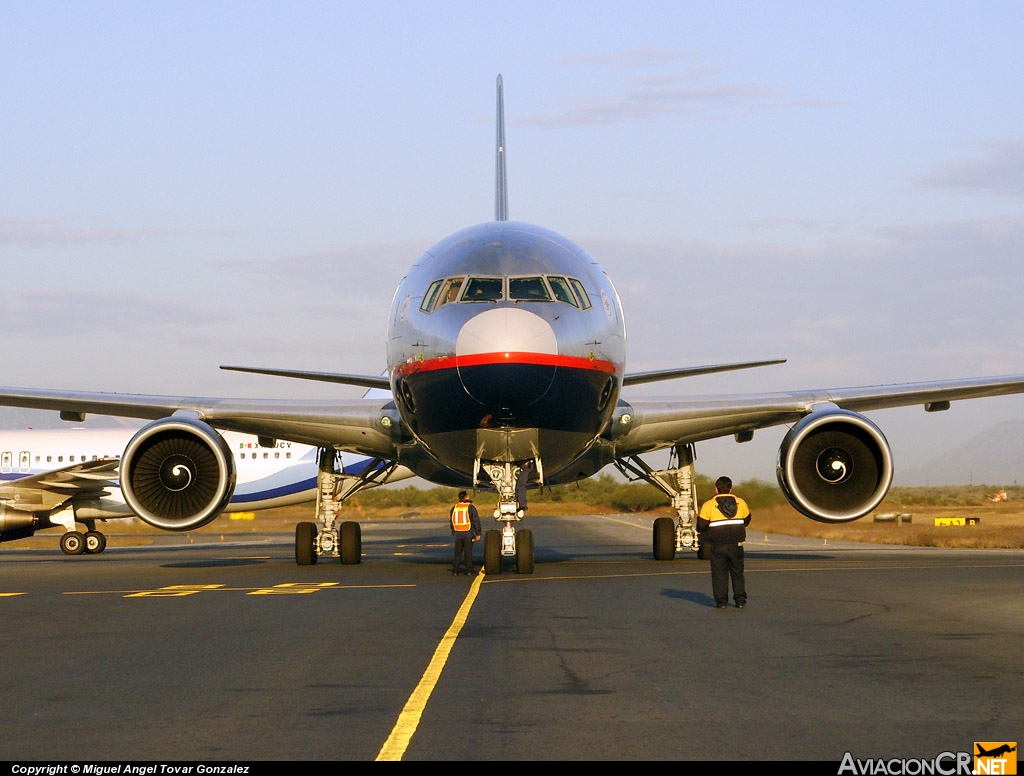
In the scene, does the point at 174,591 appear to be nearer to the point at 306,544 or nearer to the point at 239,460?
the point at 306,544

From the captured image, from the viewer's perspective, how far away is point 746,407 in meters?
21.9

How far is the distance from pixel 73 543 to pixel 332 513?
1471 cm

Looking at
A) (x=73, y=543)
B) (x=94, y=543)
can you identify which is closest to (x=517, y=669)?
(x=73, y=543)

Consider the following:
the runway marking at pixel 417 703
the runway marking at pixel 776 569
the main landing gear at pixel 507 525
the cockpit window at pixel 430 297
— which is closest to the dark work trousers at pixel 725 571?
the runway marking at pixel 417 703

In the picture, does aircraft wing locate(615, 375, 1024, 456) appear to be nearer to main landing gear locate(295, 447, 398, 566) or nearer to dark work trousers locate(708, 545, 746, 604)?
main landing gear locate(295, 447, 398, 566)

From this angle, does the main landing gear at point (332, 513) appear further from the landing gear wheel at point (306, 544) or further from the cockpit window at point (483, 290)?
the cockpit window at point (483, 290)

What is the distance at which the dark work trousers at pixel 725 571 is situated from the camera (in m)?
14.1

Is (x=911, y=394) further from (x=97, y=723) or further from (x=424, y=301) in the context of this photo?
(x=97, y=723)

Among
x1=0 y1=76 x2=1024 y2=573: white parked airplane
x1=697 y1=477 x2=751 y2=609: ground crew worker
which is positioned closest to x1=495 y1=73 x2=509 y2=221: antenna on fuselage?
x1=0 y1=76 x2=1024 y2=573: white parked airplane

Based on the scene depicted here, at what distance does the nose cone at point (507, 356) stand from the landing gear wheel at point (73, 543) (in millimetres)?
21773

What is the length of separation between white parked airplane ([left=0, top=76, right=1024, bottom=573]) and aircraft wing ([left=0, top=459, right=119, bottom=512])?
1152 cm

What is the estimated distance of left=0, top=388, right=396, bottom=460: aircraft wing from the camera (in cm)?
2145

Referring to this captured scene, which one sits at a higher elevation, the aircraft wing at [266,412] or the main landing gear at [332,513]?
the aircraft wing at [266,412]

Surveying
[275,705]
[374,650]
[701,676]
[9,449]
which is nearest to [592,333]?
[374,650]
